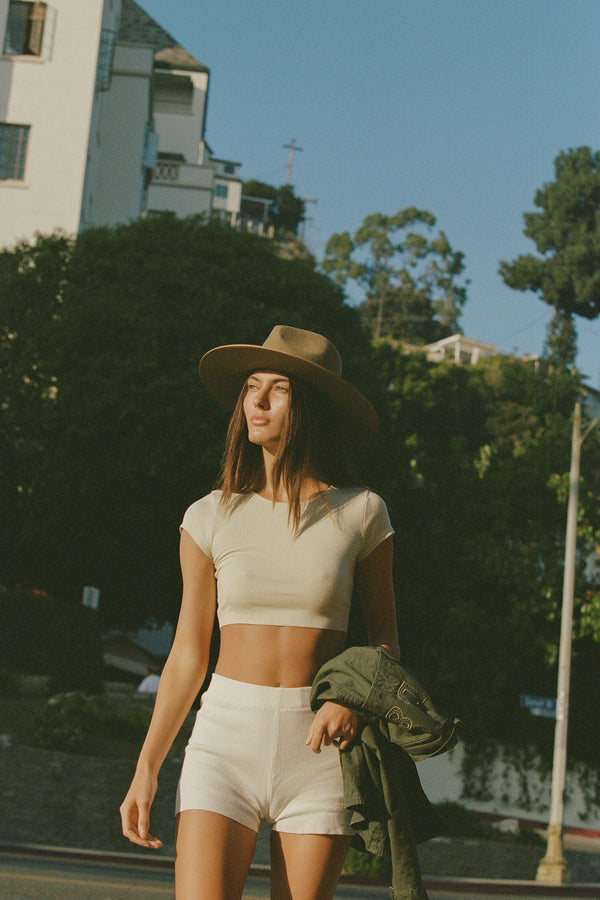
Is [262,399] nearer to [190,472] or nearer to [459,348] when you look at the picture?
[190,472]

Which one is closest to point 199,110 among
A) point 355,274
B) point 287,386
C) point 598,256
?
point 355,274

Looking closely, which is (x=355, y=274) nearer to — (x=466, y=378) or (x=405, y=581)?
(x=466, y=378)

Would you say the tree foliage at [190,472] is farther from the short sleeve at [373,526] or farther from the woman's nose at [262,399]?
the short sleeve at [373,526]

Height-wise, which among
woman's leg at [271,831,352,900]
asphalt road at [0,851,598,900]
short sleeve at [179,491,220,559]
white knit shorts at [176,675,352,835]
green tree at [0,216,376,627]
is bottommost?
asphalt road at [0,851,598,900]

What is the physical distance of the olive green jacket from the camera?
9.18ft

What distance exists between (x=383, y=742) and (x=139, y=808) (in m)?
0.66

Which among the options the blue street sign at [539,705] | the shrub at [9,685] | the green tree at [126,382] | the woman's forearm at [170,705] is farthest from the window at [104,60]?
the woman's forearm at [170,705]

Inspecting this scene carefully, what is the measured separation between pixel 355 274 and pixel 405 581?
48342 millimetres

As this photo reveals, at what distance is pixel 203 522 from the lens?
315 cm

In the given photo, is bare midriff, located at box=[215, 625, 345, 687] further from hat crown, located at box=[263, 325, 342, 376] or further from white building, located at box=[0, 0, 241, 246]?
white building, located at box=[0, 0, 241, 246]

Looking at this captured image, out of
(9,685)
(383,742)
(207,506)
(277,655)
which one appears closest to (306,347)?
(207,506)

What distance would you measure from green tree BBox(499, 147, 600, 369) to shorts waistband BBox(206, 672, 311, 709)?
5713 cm

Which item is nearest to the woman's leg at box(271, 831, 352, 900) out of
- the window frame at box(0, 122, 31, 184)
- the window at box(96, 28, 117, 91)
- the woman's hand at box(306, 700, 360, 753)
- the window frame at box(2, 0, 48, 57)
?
the woman's hand at box(306, 700, 360, 753)

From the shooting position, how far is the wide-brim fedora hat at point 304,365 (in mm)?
3250
